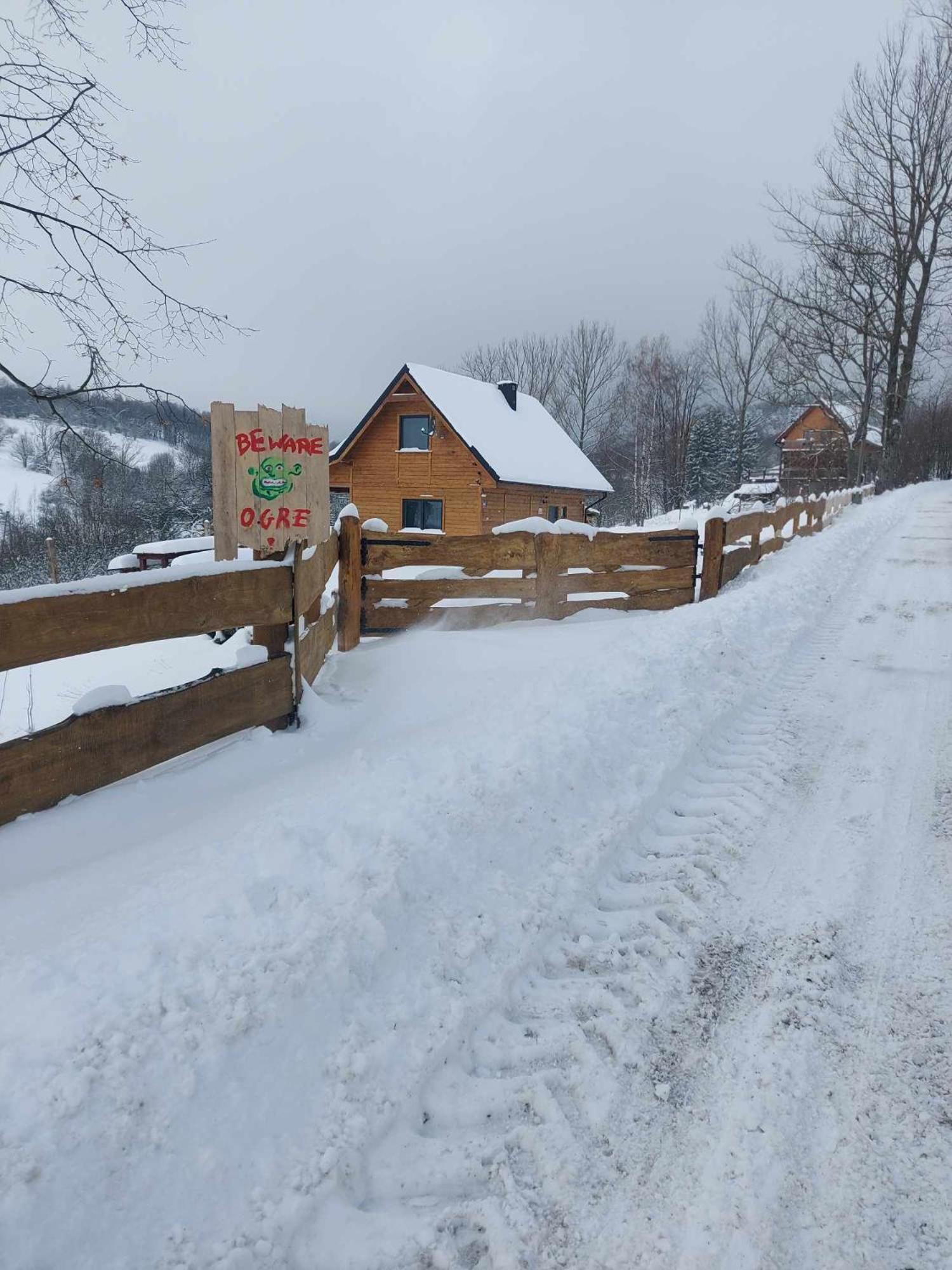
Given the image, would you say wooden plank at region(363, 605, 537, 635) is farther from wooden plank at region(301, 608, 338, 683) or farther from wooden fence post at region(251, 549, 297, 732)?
wooden fence post at region(251, 549, 297, 732)

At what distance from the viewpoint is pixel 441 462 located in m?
24.3

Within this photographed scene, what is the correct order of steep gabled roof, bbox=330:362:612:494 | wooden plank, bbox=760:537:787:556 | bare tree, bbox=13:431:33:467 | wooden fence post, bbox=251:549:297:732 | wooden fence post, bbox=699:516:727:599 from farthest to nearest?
steep gabled roof, bbox=330:362:612:494
wooden plank, bbox=760:537:787:556
bare tree, bbox=13:431:33:467
wooden fence post, bbox=699:516:727:599
wooden fence post, bbox=251:549:297:732

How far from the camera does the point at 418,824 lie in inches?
122

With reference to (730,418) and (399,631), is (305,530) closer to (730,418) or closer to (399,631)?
(399,631)

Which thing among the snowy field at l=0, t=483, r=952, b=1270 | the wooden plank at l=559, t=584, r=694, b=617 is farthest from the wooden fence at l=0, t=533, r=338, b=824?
the wooden plank at l=559, t=584, r=694, b=617

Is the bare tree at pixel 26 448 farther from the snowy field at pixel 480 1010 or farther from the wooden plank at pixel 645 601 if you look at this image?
the snowy field at pixel 480 1010

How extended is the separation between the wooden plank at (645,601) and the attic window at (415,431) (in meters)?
17.0

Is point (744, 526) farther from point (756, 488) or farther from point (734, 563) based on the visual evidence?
point (756, 488)

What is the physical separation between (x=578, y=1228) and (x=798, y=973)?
124 cm

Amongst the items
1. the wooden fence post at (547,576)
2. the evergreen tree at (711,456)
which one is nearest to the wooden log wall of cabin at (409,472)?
the wooden fence post at (547,576)

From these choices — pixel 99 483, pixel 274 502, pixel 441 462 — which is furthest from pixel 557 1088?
pixel 441 462

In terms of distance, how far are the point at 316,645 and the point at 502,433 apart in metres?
22.1

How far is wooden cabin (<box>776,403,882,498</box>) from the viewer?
114 ft

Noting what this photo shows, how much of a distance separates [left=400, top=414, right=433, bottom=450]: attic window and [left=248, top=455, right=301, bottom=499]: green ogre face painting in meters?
20.3
